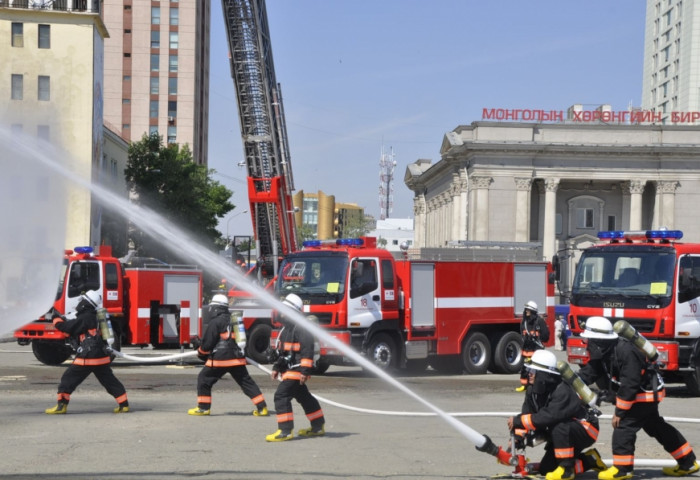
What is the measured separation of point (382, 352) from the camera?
2047 cm

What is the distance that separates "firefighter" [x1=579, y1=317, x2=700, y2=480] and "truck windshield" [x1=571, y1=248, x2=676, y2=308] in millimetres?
7800

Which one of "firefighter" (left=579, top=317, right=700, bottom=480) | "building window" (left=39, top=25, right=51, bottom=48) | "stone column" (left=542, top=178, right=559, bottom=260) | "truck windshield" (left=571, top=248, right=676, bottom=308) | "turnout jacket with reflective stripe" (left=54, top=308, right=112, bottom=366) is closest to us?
"firefighter" (left=579, top=317, right=700, bottom=480)

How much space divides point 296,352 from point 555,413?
3803mm

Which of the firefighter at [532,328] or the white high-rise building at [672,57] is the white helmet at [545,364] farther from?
the white high-rise building at [672,57]

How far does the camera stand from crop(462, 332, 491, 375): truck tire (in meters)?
22.0

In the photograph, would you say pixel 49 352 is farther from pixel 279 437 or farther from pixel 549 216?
pixel 549 216

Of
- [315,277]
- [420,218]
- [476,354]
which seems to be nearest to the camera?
[315,277]

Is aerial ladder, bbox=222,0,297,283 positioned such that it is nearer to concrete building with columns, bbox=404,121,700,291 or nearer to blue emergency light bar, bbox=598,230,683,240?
blue emergency light bar, bbox=598,230,683,240

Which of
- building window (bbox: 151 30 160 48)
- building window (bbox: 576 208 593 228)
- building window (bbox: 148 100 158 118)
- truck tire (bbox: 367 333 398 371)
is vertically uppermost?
building window (bbox: 151 30 160 48)

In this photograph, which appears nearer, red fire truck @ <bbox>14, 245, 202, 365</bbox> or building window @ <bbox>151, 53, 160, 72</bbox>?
red fire truck @ <bbox>14, 245, 202, 365</bbox>

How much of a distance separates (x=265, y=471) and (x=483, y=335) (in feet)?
43.4

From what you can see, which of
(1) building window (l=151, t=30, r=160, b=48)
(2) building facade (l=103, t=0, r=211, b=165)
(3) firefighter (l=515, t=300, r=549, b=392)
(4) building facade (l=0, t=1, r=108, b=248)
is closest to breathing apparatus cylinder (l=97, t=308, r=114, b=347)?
(4) building facade (l=0, t=1, r=108, b=248)

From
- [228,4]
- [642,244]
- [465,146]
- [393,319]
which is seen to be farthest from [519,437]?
[465,146]

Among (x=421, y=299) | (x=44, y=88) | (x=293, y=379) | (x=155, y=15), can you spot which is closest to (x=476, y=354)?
(x=421, y=299)
